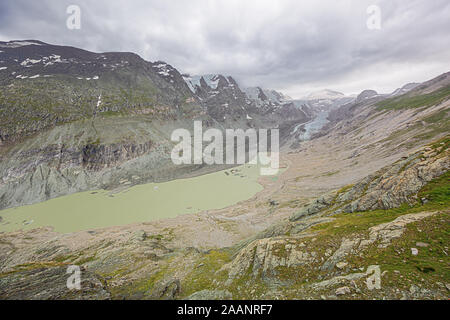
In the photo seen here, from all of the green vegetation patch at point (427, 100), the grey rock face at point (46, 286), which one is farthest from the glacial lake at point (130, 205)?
the green vegetation patch at point (427, 100)

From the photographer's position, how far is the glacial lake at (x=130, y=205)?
190 ft

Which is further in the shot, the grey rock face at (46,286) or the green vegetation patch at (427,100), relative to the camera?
the green vegetation patch at (427,100)

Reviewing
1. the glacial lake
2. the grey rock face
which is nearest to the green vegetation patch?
the glacial lake

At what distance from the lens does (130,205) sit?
6900 cm

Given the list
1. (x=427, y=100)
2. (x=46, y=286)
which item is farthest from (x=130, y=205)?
(x=427, y=100)

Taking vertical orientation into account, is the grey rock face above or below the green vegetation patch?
below

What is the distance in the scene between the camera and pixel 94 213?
63.3 meters

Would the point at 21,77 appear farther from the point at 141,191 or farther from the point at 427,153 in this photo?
the point at 427,153

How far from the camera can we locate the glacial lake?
57.9m

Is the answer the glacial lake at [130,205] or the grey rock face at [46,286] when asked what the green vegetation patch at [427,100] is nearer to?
the glacial lake at [130,205]

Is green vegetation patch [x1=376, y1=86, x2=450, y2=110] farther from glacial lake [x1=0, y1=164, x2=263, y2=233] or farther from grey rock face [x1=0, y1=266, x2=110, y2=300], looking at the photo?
grey rock face [x1=0, y1=266, x2=110, y2=300]

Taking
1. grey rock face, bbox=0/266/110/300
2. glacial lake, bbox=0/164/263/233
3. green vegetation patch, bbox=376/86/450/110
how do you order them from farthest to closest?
green vegetation patch, bbox=376/86/450/110
glacial lake, bbox=0/164/263/233
grey rock face, bbox=0/266/110/300

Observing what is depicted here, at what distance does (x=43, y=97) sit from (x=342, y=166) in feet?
521
